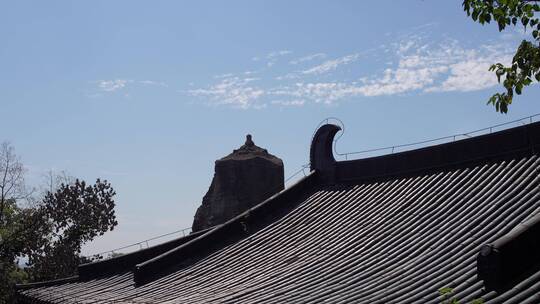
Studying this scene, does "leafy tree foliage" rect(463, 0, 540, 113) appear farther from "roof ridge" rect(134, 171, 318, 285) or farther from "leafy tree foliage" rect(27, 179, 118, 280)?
"leafy tree foliage" rect(27, 179, 118, 280)

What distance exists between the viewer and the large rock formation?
2311 cm

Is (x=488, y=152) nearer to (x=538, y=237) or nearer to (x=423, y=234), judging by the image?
(x=423, y=234)

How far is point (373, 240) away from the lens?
10805 millimetres

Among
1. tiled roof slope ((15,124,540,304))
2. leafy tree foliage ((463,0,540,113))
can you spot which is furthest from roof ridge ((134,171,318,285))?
leafy tree foliage ((463,0,540,113))

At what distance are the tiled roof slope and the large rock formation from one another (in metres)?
7.40

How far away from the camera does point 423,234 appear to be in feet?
32.9

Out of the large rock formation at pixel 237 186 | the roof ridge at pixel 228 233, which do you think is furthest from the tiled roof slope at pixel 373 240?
the large rock formation at pixel 237 186

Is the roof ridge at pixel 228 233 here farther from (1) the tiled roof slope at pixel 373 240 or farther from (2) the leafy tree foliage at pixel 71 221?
(2) the leafy tree foliage at pixel 71 221

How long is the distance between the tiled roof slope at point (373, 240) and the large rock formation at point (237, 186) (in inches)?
291

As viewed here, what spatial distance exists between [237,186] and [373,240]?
507 inches

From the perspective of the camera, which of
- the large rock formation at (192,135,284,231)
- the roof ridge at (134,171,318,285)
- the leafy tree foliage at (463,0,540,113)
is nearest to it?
the leafy tree foliage at (463,0,540,113)

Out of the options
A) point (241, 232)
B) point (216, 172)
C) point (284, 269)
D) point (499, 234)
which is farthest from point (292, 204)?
point (216, 172)

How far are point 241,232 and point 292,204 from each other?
1218 mm

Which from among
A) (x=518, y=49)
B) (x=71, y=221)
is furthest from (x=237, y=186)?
(x=518, y=49)
